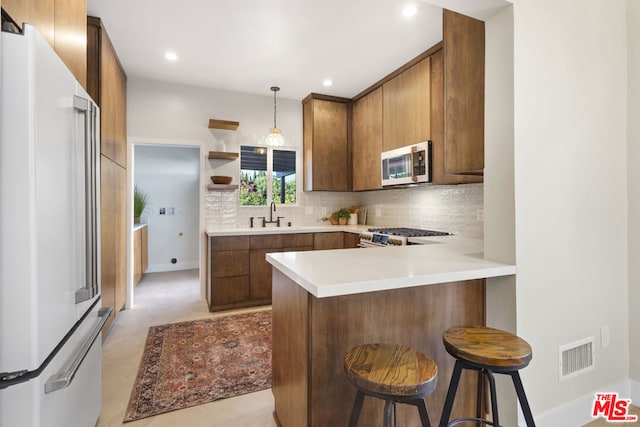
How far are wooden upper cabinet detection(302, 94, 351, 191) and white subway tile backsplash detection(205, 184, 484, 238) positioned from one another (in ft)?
1.19

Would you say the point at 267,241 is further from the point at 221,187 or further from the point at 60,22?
the point at 60,22

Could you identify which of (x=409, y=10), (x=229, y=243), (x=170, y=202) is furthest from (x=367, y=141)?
(x=170, y=202)

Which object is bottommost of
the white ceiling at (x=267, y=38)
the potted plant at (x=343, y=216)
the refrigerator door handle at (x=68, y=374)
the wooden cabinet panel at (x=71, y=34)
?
the refrigerator door handle at (x=68, y=374)

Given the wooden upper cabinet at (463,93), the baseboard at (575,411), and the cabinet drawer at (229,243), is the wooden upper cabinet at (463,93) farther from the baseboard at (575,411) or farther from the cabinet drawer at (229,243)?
the cabinet drawer at (229,243)

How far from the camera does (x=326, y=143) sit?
4469 millimetres

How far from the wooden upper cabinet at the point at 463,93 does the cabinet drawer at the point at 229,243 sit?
8.24 feet

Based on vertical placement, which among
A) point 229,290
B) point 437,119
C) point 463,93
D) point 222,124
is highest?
point 222,124

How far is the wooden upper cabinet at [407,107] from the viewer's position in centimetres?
319

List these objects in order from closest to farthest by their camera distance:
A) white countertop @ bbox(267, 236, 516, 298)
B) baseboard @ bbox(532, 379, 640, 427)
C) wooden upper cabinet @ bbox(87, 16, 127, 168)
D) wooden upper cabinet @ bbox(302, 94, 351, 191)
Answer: white countertop @ bbox(267, 236, 516, 298) < baseboard @ bbox(532, 379, 640, 427) < wooden upper cabinet @ bbox(87, 16, 127, 168) < wooden upper cabinet @ bbox(302, 94, 351, 191)

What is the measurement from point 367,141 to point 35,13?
346cm

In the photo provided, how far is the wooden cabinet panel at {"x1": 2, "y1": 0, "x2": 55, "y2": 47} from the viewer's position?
3.32 feet

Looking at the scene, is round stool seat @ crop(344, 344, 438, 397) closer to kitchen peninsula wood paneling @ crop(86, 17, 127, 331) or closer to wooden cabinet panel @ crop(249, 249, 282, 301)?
kitchen peninsula wood paneling @ crop(86, 17, 127, 331)

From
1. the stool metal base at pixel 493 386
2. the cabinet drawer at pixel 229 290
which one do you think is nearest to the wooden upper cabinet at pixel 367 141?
the cabinet drawer at pixel 229 290

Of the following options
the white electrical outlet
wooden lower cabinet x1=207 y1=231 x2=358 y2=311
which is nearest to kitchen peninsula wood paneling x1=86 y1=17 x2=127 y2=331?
wooden lower cabinet x1=207 y1=231 x2=358 y2=311
